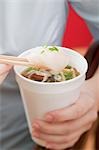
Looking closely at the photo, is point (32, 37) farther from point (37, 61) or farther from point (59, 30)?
point (37, 61)

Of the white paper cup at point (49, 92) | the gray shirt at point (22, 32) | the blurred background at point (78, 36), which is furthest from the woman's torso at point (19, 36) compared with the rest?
the blurred background at point (78, 36)

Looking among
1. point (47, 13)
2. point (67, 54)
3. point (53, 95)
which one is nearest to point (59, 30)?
point (47, 13)

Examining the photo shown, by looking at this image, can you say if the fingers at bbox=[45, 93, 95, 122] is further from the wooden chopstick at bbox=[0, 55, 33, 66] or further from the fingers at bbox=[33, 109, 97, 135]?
the wooden chopstick at bbox=[0, 55, 33, 66]

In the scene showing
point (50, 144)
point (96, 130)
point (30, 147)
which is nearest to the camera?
point (50, 144)

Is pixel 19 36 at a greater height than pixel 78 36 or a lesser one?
greater

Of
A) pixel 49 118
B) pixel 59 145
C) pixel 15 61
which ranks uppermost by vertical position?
pixel 15 61

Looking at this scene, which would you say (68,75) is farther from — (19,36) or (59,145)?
(19,36)

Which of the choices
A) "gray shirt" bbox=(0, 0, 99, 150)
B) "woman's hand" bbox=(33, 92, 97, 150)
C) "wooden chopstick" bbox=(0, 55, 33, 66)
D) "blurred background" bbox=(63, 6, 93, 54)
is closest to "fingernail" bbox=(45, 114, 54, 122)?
"woman's hand" bbox=(33, 92, 97, 150)

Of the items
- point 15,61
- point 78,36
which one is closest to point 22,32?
point 15,61
